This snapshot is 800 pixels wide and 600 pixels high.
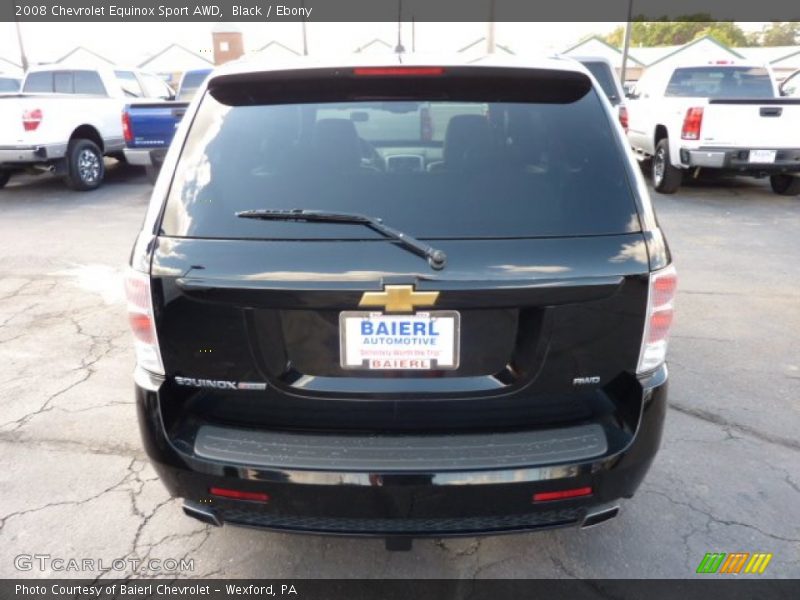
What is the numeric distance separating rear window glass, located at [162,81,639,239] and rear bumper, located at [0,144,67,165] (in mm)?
8912

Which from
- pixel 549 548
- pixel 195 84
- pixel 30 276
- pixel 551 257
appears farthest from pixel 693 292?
pixel 195 84

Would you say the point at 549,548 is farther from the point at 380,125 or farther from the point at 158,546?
the point at 380,125

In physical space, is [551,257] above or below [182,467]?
above

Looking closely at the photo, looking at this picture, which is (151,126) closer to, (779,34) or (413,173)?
(413,173)

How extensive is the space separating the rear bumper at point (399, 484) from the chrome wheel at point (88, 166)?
9.97m

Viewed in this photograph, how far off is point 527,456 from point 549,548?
905mm

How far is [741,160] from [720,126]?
1.83 feet

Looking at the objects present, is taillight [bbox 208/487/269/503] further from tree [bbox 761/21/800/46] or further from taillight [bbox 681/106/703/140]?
tree [bbox 761/21/800/46]

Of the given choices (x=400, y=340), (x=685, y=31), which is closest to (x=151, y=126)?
(x=400, y=340)

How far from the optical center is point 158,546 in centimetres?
264

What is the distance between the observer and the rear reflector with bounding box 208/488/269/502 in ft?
6.50

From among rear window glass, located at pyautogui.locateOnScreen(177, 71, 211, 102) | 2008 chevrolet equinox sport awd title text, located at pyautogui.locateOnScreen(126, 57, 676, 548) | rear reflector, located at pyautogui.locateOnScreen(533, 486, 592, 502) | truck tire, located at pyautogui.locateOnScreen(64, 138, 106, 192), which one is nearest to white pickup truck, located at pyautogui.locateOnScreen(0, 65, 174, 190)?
truck tire, located at pyautogui.locateOnScreen(64, 138, 106, 192)

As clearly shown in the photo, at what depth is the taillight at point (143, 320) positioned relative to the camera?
79.0 inches

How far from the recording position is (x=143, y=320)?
Answer: 205 centimetres
